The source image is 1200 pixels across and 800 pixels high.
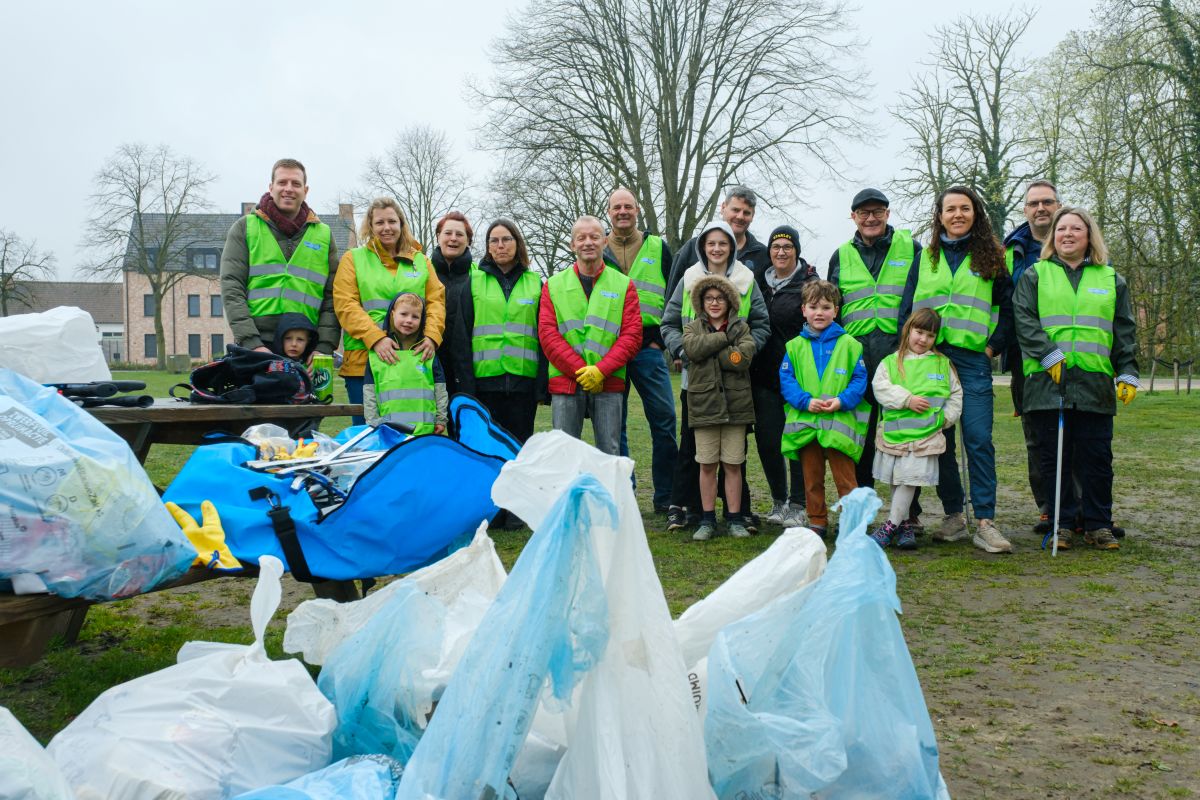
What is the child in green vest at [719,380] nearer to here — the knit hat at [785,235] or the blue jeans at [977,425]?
the knit hat at [785,235]

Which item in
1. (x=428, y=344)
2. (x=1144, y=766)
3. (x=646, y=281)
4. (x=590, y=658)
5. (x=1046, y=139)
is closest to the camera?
(x=590, y=658)

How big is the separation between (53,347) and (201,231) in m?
50.9

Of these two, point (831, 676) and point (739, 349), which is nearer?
point (831, 676)

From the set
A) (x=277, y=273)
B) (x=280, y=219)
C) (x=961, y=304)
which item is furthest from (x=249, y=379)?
(x=961, y=304)

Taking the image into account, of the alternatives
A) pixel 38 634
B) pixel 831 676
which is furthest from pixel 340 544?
pixel 831 676

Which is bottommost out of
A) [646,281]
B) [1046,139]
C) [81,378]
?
[81,378]

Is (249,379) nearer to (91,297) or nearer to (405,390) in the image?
(405,390)

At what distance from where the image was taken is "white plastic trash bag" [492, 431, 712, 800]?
1.85 metres

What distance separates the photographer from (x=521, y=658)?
6.01 ft

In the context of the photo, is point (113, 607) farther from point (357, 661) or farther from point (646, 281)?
point (646, 281)

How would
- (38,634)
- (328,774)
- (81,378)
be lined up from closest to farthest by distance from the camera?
(328,774), (38,634), (81,378)

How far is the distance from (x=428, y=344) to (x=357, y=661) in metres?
3.28

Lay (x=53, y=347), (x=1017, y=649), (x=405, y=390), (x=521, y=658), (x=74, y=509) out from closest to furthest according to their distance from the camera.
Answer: (x=521, y=658) → (x=74, y=509) → (x=53, y=347) → (x=1017, y=649) → (x=405, y=390)

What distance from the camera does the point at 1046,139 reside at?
28844 millimetres
